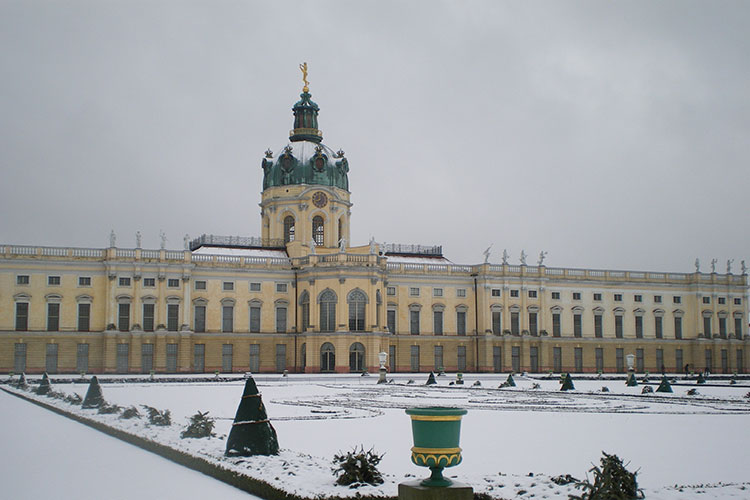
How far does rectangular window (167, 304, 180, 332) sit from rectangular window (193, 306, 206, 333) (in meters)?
1.56

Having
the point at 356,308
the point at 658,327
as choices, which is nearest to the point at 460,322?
the point at 356,308

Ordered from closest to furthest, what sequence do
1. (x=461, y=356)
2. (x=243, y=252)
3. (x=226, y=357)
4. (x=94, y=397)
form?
(x=94, y=397), (x=226, y=357), (x=243, y=252), (x=461, y=356)

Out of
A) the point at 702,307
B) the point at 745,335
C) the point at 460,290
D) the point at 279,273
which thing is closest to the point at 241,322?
the point at 279,273

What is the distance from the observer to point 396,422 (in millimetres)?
24641

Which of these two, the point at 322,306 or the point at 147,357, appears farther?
the point at 322,306

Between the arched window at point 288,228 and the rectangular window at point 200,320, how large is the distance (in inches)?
468

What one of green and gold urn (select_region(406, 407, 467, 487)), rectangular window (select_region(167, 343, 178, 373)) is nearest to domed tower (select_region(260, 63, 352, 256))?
rectangular window (select_region(167, 343, 178, 373))

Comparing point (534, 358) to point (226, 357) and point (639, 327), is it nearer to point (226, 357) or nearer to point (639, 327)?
point (639, 327)

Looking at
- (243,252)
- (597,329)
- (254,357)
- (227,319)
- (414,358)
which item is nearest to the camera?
(227,319)

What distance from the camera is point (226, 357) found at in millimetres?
71000

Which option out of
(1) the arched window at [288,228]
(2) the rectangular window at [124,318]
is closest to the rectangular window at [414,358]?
(1) the arched window at [288,228]

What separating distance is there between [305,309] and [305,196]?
11.2 m

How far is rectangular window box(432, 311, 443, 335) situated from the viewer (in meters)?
75.9

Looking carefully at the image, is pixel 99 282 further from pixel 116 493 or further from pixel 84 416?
pixel 116 493
